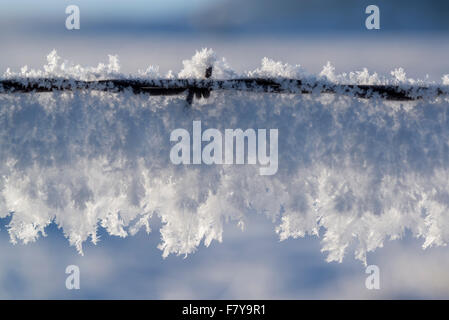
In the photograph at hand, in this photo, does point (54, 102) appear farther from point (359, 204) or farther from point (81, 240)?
point (359, 204)

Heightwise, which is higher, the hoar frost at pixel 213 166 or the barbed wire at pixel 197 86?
the barbed wire at pixel 197 86

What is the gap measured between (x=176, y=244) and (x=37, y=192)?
270mm

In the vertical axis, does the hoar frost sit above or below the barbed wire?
below

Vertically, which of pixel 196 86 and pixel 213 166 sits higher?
pixel 196 86

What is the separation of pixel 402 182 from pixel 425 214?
100 millimetres

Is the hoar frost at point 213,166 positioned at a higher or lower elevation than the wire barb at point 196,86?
lower

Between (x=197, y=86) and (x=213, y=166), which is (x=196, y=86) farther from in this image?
(x=213, y=166)

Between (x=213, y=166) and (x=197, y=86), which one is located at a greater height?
(x=197, y=86)

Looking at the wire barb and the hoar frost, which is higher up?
the wire barb

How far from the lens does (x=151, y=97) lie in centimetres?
67

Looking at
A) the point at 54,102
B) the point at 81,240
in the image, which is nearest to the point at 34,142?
the point at 54,102

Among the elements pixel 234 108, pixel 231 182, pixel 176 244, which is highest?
pixel 234 108

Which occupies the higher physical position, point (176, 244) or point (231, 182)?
point (231, 182)

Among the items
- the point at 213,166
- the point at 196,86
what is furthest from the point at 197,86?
the point at 213,166
